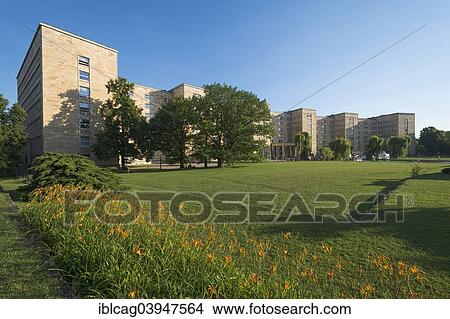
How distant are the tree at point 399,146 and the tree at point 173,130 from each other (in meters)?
78.4

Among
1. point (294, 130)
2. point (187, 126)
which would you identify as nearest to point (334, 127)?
point (294, 130)

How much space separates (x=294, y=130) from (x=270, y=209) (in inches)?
4741

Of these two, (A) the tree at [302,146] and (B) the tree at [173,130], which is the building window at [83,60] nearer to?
(B) the tree at [173,130]

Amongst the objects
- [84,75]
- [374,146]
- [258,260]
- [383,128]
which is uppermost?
[383,128]

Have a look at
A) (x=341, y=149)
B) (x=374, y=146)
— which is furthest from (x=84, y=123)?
(x=374, y=146)

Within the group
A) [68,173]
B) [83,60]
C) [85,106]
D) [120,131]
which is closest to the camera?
[68,173]

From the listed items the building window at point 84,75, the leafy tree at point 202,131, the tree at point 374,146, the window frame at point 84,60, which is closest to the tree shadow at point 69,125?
the building window at point 84,75

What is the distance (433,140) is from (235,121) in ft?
324

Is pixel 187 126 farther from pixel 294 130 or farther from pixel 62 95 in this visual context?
pixel 294 130

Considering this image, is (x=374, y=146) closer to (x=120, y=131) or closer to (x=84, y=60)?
(x=120, y=131)

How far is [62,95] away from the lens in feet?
136

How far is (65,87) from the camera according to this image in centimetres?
4181

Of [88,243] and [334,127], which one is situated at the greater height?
[334,127]

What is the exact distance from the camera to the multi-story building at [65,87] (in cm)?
4025
